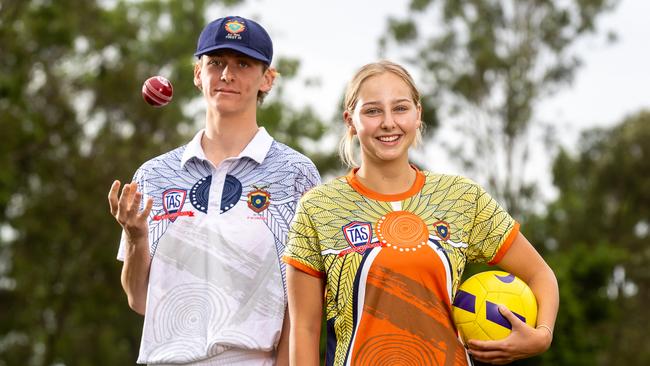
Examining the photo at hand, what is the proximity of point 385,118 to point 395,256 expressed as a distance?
2.15ft

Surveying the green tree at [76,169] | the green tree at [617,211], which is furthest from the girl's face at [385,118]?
the green tree at [617,211]

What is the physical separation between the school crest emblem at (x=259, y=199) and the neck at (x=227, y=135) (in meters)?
0.24

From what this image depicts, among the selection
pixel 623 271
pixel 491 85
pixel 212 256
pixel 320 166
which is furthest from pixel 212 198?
pixel 623 271

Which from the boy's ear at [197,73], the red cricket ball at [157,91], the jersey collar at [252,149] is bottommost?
the jersey collar at [252,149]

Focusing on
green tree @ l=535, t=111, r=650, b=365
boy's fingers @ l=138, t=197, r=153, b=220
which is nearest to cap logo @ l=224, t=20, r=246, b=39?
boy's fingers @ l=138, t=197, r=153, b=220

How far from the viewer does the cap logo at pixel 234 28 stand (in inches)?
218

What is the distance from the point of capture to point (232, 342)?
529 cm

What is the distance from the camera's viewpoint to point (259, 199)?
5.56 m

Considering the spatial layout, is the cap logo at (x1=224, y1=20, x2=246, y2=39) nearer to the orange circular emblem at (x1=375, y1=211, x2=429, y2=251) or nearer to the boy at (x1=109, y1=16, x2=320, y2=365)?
the boy at (x1=109, y1=16, x2=320, y2=365)

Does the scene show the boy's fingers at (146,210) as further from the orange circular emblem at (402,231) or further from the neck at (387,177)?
the orange circular emblem at (402,231)

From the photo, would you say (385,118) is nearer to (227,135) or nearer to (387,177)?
(387,177)

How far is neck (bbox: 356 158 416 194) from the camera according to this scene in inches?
195

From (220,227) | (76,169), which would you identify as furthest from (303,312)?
(76,169)

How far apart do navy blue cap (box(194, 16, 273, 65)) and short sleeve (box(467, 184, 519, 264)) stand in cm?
145
